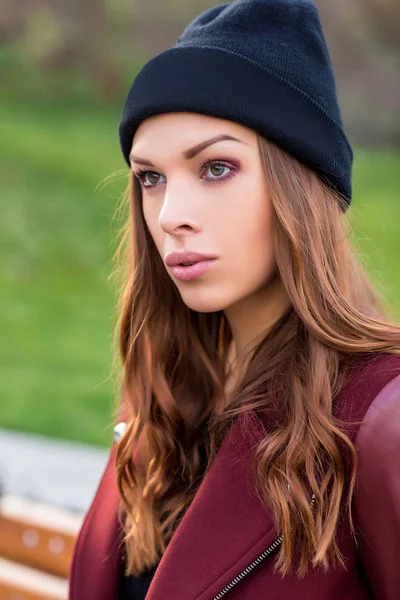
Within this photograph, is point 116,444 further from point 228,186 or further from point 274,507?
point 228,186

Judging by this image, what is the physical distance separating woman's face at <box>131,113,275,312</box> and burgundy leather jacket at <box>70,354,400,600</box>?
282mm

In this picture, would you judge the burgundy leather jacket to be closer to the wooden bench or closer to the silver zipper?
the silver zipper

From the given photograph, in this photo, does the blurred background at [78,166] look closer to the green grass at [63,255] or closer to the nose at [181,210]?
the green grass at [63,255]

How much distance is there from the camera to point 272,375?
1.72m

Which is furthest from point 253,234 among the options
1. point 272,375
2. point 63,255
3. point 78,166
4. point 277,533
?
point 78,166

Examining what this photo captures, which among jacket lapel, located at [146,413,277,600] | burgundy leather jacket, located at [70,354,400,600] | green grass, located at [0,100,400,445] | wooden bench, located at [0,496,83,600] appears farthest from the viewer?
green grass, located at [0,100,400,445]

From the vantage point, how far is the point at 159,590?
1.63 metres

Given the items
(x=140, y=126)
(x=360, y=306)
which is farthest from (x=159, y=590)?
(x=140, y=126)

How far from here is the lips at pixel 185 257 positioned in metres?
1.64

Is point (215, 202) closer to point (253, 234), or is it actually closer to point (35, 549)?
point (253, 234)

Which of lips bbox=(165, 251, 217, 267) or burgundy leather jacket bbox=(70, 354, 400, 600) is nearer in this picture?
burgundy leather jacket bbox=(70, 354, 400, 600)

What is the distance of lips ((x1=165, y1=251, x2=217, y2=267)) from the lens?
1.64 meters

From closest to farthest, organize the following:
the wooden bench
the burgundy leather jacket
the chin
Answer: the burgundy leather jacket < the chin < the wooden bench

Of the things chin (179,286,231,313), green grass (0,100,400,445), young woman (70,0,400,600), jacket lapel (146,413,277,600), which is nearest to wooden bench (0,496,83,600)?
young woman (70,0,400,600)
